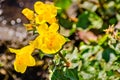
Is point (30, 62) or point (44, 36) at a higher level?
point (44, 36)

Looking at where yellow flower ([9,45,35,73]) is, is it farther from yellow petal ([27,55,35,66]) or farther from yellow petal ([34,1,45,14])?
yellow petal ([34,1,45,14])

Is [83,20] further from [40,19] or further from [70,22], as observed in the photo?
[40,19]

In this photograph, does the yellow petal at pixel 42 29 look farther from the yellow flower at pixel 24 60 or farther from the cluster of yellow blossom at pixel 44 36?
the yellow flower at pixel 24 60

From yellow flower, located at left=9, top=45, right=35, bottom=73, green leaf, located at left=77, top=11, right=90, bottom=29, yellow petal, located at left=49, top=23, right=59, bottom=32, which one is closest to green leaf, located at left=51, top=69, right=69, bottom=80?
yellow flower, located at left=9, top=45, right=35, bottom=73

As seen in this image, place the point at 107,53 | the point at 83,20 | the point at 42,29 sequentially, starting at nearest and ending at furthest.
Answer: the point at 42,29
the point at 107,53
the point at 83,20

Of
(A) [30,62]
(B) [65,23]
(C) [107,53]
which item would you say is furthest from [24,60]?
(B) [65,23]

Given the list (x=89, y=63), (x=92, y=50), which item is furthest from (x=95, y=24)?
(x=89, y=63)
